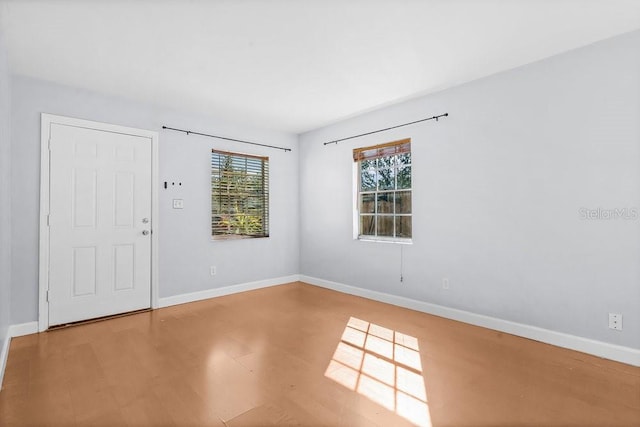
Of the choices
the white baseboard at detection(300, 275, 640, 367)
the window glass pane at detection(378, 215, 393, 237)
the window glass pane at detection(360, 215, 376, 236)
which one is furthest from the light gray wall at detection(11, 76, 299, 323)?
A: the white baseboard at detection(300, 275, 640, 367)

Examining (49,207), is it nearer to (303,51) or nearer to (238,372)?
(238,372)

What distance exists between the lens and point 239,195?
493cm

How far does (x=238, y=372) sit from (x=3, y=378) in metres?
1.67

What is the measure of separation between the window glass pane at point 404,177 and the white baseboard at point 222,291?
8.30 feet

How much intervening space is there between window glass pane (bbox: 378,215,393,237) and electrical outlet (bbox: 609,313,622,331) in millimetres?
2304

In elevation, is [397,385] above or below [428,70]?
below

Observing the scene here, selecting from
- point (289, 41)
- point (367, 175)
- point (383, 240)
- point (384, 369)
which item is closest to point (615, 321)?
point (384, 369)

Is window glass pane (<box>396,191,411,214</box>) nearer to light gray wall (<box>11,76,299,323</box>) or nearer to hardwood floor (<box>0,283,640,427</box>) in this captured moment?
hardwood floor (<box>0,283,640,427</box>)

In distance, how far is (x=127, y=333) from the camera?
3.21 metres

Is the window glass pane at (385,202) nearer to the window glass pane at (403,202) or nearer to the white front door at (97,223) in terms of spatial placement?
the window glass pane at (403,202)

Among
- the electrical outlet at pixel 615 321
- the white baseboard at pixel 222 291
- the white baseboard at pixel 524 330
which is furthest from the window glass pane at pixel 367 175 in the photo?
the electrical outlet at pixel 615 321

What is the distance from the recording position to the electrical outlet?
256 cm

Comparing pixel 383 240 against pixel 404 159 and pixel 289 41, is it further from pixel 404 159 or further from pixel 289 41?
pixel 289 41

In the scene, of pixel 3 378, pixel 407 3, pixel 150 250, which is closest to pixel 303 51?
pixel 407 3
